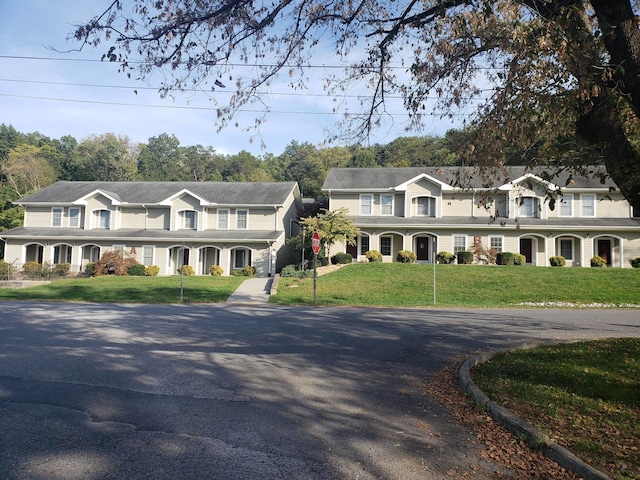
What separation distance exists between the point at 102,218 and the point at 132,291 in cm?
1543

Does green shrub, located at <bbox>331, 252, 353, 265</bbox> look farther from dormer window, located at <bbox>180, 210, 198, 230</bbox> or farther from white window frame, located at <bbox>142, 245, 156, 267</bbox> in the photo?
white window frame, located at <bbox>142, 245, 156, 267</bbox>

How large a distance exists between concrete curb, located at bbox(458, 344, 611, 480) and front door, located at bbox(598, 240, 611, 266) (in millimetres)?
32306

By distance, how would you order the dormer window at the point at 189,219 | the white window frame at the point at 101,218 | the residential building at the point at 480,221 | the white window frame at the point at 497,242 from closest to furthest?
the residential building at the point at 480,221, the white window frame at the point at 497,242, the dormer window at the point at 189,219, the white window frame at the point at 101,218

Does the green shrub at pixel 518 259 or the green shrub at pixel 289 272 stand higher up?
the green shrub at pixel 518 259

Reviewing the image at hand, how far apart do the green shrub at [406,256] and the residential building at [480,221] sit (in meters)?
0.99

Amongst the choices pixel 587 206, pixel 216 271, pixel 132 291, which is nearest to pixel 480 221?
pixel 587 206

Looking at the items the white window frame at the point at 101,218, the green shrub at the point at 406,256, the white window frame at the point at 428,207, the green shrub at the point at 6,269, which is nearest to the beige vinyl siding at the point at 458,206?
the white window frame at the point at 428,207

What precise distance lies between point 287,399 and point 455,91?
653cm

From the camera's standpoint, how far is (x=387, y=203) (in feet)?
115

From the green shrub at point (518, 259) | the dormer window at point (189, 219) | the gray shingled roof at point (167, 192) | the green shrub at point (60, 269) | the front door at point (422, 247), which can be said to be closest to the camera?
the green shrub at point (518, 259)

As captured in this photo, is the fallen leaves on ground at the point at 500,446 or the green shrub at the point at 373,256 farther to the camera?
the green shrub at the point at 373,256

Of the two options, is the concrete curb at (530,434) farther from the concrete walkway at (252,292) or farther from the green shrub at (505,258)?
the green shrub at (505,258)

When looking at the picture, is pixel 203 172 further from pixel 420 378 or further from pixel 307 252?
pixel 420 378

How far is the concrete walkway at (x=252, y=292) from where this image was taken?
837 inches
